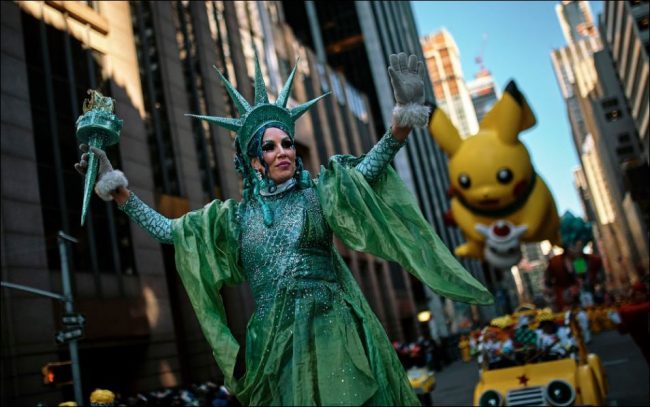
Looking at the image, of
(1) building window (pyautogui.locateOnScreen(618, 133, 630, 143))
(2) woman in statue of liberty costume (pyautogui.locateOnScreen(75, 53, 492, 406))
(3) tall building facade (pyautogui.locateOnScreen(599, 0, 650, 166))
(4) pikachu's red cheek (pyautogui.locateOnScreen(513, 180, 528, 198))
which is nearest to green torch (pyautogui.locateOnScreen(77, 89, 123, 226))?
(2) woman in statue of liberty costume (pyautogui.locateOnScreen(75, 53, 492, 406))

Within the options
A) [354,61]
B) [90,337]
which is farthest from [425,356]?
[354,61]

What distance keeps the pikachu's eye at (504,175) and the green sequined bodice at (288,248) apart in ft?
28.2

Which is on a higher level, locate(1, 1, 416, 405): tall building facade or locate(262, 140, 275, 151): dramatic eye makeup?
locate(1, 1, 416, 405): tall building facade

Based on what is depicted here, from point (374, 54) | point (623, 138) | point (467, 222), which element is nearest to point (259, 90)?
point (467, 222)

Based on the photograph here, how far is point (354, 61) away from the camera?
223 ft

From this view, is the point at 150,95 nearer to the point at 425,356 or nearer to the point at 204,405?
the point at 204,405

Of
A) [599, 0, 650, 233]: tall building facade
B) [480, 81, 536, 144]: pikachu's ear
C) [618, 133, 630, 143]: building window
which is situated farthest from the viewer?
[618, 133, 630, 143]: building window

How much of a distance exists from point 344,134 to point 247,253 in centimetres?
3981

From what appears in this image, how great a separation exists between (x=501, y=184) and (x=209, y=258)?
350 inches

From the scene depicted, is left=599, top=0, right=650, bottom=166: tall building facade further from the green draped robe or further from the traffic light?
the green draped robe

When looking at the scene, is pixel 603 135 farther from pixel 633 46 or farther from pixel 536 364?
pixel 536 364

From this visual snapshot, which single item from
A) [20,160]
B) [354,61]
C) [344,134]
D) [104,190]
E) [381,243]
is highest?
[354,61]

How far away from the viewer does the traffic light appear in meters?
12.1

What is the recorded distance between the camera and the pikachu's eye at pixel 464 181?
11828 mm
